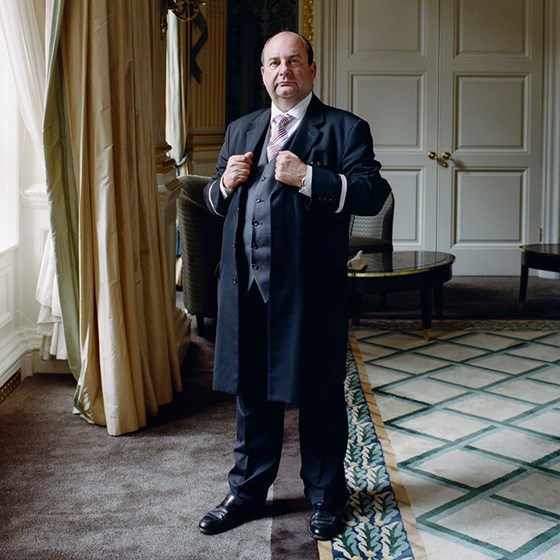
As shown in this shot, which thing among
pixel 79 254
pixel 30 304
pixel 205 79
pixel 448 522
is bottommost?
pixel 448 522

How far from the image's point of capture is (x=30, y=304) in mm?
4570

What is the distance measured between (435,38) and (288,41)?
5.24m

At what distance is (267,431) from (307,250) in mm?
602

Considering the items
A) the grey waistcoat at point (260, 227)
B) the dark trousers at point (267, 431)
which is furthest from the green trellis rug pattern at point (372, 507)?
the grey waistcoat at point (260, 227)

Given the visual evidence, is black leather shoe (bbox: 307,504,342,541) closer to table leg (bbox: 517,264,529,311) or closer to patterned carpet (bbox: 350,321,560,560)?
patterned carpet (bbox: 350,321,560,560)

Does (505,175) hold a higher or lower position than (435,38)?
lower

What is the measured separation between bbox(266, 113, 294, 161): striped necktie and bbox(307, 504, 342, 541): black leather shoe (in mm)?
1077

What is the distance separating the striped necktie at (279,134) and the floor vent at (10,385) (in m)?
2.13

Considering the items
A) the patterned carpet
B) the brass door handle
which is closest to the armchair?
the patterned carpet

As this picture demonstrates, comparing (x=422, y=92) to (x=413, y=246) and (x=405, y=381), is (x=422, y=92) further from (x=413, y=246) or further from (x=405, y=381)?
(x=405, y=381)

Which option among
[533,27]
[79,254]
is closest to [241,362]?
[79,254]

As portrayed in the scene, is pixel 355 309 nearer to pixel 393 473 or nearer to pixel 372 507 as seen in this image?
pixel 393 473

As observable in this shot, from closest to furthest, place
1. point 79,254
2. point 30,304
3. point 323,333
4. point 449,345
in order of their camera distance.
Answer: point 323,333
point 79,254
point 30,304
point 449,345

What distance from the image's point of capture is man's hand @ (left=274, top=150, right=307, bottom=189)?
247cm
